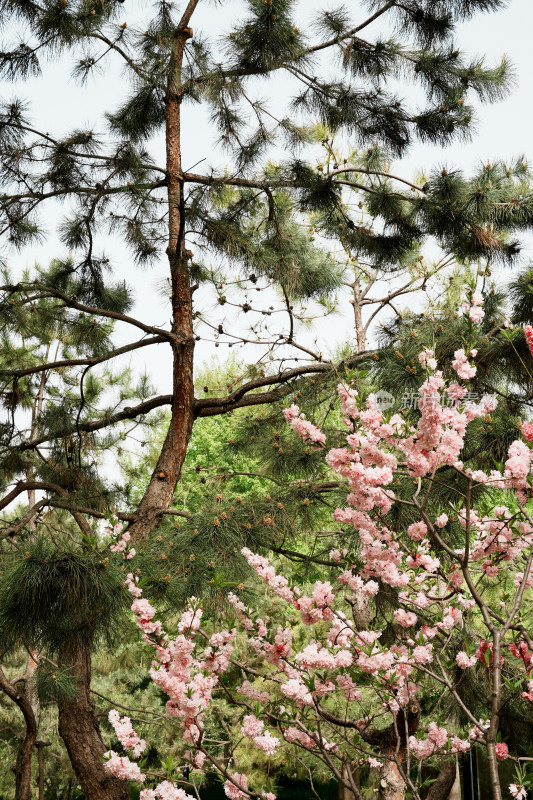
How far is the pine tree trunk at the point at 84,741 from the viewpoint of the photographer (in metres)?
3.98

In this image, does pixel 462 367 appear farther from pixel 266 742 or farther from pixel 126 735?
pixel 126 735

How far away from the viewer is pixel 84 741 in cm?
406

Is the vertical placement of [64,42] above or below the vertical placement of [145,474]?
above

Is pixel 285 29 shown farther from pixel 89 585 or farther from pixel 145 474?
pixel 145 474

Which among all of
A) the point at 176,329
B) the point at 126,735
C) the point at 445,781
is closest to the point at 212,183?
the point at 176,329

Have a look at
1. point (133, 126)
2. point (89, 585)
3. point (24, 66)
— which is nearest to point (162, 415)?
point (133, 126)

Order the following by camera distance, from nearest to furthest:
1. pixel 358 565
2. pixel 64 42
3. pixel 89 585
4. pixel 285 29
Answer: pixel 89 585 → pixel 358 565 → pixel 285 29 → pixel 64 42

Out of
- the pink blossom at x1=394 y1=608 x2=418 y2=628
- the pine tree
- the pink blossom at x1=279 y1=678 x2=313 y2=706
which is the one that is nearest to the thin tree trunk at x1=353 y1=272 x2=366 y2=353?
the pine tree

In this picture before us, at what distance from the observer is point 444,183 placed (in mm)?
4668

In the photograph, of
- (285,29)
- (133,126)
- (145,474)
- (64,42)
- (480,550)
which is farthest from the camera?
(145,474)

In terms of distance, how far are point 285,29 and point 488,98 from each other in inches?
55.7

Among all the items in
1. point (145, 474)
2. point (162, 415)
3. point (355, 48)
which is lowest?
point (145, 474)

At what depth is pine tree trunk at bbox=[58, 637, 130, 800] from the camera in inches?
157

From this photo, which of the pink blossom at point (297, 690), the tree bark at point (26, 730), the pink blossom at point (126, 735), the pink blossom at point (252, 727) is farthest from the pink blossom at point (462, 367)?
the tree bark at point (26, 730)
